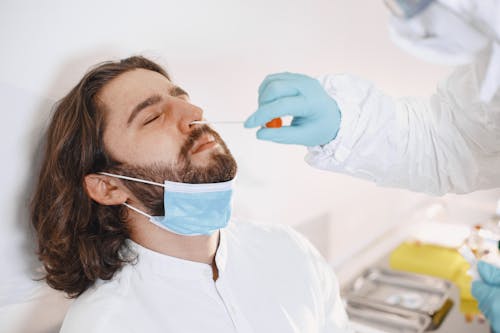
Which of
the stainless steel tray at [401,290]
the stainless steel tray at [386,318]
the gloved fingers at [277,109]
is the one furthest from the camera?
the stainless steel tray at [401,290]

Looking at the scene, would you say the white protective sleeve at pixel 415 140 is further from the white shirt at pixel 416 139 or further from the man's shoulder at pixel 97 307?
the man's shoulder at pixel 97 307

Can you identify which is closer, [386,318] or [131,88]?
[131,88]

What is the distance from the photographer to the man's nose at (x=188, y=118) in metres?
1.36

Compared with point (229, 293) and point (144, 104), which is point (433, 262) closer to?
point (229, 293)

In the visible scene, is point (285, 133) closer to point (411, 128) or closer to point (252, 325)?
point (411, 128)

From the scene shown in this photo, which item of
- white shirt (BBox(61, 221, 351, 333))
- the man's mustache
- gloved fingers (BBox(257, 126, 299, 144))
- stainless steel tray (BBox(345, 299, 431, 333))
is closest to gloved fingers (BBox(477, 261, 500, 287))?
white shirt (BBox(61, 221, 351, 333))

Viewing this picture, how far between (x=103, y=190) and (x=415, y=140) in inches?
32.8

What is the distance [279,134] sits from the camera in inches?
46.0

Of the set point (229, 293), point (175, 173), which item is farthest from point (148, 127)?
point (229, 293)

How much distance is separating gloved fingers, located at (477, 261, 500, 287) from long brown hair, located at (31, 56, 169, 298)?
106cm

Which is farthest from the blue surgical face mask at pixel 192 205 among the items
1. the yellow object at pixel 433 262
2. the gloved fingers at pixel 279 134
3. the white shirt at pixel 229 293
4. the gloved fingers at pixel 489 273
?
the yellow object at pixel 433 262

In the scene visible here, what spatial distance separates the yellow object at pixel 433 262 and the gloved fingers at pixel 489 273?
99cm

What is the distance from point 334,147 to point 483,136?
1.16 ft

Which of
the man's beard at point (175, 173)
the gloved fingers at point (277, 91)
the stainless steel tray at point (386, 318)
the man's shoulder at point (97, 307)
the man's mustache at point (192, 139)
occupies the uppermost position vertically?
the gloved fingers at point (277, 91)
